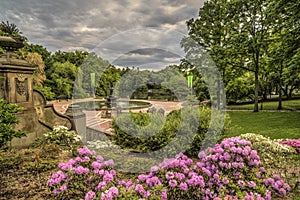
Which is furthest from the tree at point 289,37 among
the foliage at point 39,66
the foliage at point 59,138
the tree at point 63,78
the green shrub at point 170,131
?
the tree at point 63,78

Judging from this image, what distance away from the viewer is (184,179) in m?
2.42

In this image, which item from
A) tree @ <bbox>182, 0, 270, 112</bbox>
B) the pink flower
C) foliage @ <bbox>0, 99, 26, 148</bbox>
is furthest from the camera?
tree @ <bbox>182, 0, 270, 112</bbox>

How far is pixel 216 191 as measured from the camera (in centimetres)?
253

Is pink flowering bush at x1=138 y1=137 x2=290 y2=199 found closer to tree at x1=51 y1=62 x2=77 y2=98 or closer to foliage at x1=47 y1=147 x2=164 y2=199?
foliage at x1=47 y1=147 x2=164 y2=199

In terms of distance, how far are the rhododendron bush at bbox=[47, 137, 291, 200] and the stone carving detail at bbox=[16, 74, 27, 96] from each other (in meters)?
3.24

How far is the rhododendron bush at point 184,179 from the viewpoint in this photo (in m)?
2.30

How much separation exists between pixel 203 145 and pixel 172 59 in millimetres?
2839

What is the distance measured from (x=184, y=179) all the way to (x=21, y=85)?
4598mm

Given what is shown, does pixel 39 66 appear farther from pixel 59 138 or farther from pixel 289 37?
pixel 289 37

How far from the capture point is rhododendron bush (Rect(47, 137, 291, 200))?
2.30 metres

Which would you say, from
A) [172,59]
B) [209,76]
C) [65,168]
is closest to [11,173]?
[65,168]

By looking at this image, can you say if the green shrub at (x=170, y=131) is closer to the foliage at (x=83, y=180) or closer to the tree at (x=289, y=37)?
the foliage at (x=83, y=180)

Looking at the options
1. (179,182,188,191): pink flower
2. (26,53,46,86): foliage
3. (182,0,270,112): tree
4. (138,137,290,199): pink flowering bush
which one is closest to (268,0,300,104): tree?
(182,0,270,112): tree

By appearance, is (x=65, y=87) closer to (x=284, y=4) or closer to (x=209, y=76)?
(x=209, y=76)
